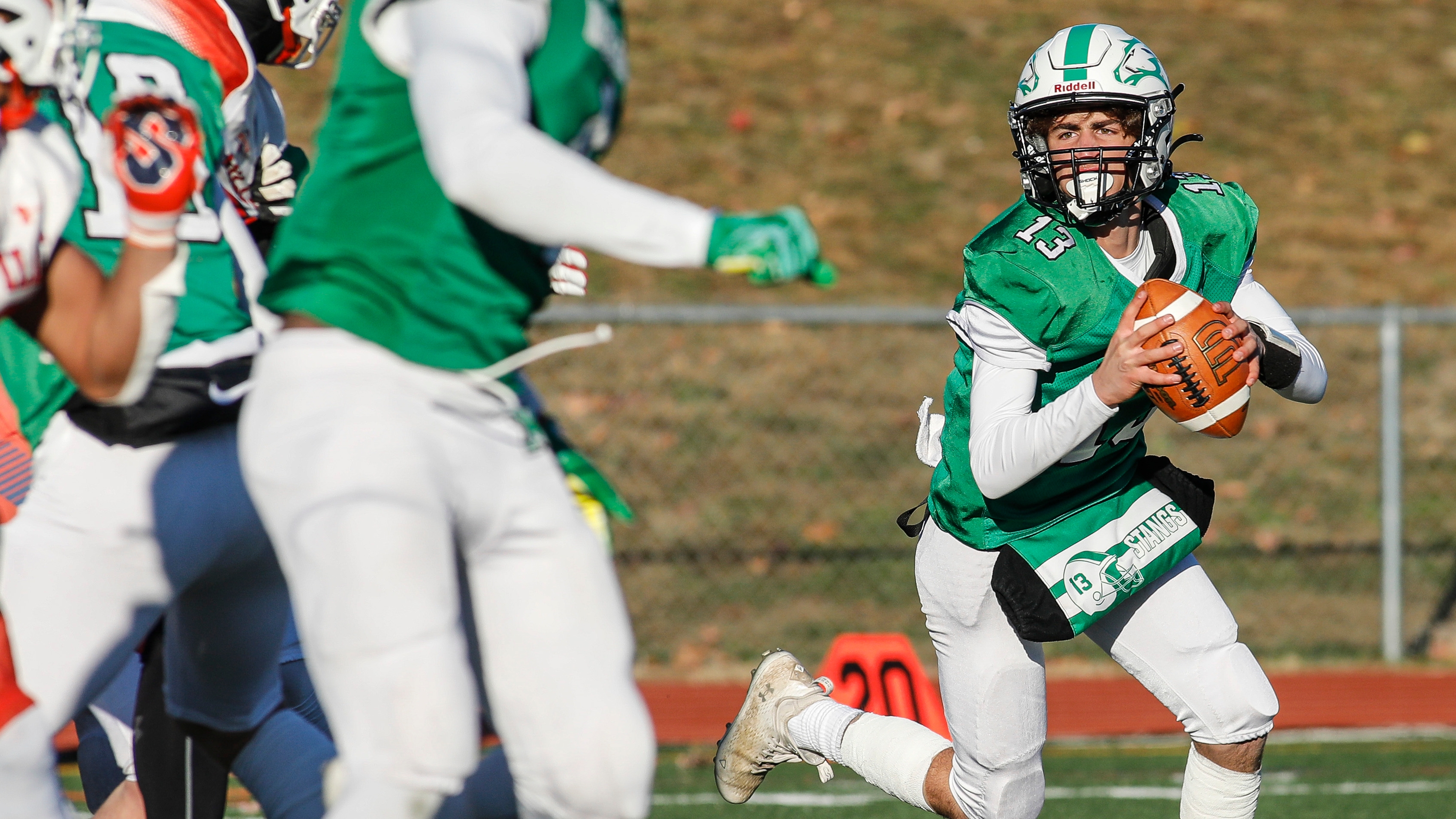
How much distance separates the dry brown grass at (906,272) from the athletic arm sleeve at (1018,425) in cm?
435

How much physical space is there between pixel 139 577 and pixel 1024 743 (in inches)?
77.7

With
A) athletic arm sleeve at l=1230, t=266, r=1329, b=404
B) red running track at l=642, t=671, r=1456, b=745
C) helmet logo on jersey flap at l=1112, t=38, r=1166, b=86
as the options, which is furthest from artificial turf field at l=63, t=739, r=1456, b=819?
helmet logo on jersey flap at l=1112, t=38, r=1166, b=86

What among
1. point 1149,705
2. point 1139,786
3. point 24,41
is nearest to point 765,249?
point 24,41

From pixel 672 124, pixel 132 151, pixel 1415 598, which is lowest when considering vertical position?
pixel 1415 598

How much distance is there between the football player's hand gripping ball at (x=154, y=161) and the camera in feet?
8.14

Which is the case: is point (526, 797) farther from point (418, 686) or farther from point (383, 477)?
point (383, 477)

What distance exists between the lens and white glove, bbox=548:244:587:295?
319cm

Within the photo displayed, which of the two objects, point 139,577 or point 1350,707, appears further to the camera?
point 1350,707

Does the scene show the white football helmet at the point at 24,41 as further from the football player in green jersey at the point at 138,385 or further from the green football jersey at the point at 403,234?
the green football jersey at the point at 403,234

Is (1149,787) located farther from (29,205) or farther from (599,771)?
(29,205)

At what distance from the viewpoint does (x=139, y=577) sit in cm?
282

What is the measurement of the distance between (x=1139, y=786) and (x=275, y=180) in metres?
3.52

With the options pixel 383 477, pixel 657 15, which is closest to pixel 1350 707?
pixel 383 477

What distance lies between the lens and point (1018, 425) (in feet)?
10.7
